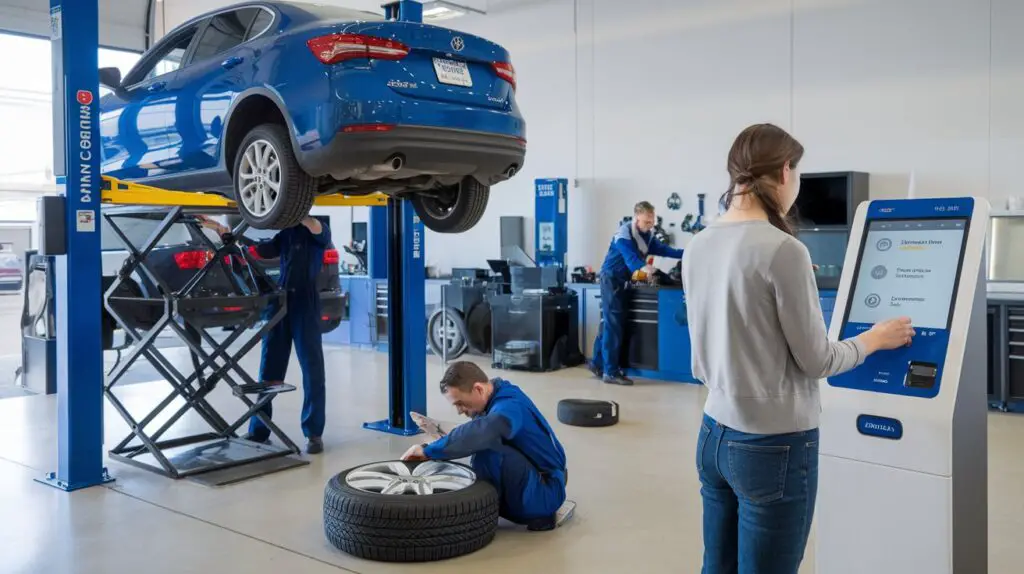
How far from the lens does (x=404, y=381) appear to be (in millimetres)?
5664

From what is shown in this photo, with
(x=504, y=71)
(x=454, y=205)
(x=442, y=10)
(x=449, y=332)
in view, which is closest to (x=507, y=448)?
(x=454, y=205)

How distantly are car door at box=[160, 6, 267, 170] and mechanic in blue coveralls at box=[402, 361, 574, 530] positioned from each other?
1596 mm

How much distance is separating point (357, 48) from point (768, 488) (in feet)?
7.68

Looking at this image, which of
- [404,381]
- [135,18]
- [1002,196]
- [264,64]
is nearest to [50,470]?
[404,381]

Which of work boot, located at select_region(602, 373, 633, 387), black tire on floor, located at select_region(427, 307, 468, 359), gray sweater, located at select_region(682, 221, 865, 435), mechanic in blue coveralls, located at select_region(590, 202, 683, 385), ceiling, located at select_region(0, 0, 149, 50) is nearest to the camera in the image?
gray sweater, located at select_region(682, 221, 865, 435)

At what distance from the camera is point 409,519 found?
330cm

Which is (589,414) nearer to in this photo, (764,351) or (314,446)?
(314,446)

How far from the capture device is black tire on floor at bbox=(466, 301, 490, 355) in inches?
354

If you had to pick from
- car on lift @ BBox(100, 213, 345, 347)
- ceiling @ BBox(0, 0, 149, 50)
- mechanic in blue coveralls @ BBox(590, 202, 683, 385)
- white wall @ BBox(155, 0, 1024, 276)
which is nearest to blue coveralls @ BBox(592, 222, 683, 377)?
mechanic in blue coveralls @ BBox(590, 202, 683, 385)

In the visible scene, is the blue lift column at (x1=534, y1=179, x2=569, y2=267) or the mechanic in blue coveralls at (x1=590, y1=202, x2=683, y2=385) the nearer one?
the mechanic in blue coveralls at (x1=590, y1=202, x2=683, y2=385)

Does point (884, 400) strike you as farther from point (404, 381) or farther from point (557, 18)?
point (557, 18)

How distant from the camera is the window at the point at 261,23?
3.92 m

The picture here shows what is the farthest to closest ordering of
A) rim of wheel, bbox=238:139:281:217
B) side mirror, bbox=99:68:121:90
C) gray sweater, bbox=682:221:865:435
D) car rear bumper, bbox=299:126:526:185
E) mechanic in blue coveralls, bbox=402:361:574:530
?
side mirror, bbox=99:68:121:90
rim of wheel, bbox=238:139:281:217
mechanic in blue coveralls, bbox=402:361:574:530
car rear bumper, bbox=299:126:526:185
gray sweater, bbox=682:221:865:435

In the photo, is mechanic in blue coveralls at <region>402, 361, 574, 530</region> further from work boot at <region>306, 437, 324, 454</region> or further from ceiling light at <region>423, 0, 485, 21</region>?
ceiling light at <region>423, 0, 485, 21</region>
